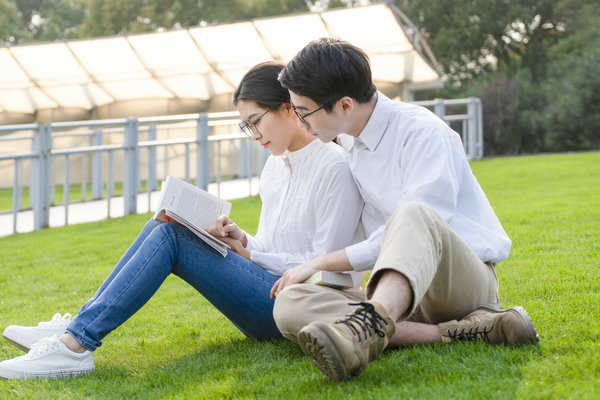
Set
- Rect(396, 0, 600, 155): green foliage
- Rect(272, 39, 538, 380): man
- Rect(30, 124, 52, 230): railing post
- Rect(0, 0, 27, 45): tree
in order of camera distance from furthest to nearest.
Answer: Rect(0, 0, 27, 45): tree
Rect(396, 0, 600, 155): green foliage
Rect(30, 124, 52, 230): railing post
Rect(272, 39, 538, 380): man

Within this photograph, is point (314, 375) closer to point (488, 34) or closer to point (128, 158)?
point (128, 158)

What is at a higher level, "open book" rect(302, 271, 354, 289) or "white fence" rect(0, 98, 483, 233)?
"open book" rect(302, 271, 354, 289)

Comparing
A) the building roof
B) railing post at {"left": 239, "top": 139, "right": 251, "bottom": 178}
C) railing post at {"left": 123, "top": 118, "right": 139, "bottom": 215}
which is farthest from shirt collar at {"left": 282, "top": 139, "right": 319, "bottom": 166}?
the building roof

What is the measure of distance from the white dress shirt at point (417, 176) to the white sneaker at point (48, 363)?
1109 mm

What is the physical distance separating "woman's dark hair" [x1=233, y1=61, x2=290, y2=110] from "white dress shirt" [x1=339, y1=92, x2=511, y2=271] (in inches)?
16.1

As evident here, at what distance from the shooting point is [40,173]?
25.8 feet

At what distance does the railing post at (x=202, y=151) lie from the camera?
9.23m

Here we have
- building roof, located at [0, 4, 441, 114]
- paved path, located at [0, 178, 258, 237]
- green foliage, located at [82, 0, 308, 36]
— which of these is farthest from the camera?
green foliage, located at [82, 0, 308, 36]

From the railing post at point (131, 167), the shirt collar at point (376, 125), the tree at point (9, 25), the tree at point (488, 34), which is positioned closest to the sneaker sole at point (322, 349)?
the shirt collar at point (376, 125)

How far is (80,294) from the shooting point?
491cm

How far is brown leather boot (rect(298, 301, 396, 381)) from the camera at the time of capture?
216cm

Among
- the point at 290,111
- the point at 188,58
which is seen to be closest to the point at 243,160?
the point at 188,58

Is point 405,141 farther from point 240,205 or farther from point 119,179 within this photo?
point 119,179

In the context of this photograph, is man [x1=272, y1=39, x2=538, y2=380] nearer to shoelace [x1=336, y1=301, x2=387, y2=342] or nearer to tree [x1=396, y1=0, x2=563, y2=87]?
shoelace [x1=336, y1=301, x2=387, y2=342]
